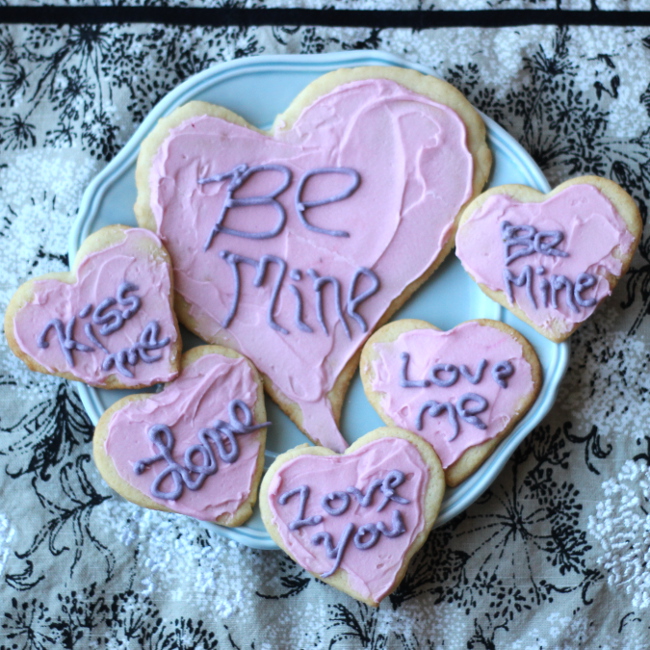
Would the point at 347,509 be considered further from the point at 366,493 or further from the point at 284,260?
the point at 284,260

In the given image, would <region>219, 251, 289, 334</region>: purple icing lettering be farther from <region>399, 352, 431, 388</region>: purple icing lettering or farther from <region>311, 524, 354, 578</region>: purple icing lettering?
<region>311, 524, 354, 578</region>: purple icing lettering

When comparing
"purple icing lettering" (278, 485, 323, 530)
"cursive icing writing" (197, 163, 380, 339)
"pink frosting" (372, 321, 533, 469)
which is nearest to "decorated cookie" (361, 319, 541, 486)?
"pink frosting" (372, 321, 533, 469)

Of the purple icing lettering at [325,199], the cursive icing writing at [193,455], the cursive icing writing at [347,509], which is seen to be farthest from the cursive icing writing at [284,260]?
the cursive icing writing at [347,509]

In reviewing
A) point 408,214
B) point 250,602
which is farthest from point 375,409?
point 250,602

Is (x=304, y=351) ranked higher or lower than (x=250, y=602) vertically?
higher

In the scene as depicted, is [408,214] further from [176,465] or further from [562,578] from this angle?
[562,578]

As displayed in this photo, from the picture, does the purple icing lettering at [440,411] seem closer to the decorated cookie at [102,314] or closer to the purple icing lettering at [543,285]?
the purple icing lettering at [543,285]
